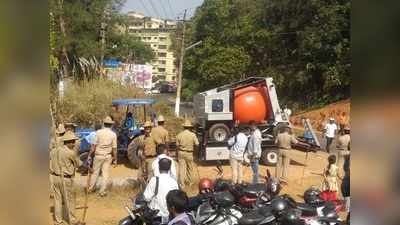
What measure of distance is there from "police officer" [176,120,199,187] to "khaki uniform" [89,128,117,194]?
1417 mm

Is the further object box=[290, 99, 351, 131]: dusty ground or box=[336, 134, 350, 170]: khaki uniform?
box=[290, 99, 351, 131]: dusty ground

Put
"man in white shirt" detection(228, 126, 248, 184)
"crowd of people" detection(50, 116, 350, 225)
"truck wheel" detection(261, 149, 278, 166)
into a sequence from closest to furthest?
1. "crowd of people" detection(50, 116, 350, 225)
2. "man in white shirt" detection(228, 126, 248, 184)
3. "truck wheel" detection(261, 149, 278, 166)

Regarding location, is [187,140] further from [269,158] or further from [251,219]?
[251,219]

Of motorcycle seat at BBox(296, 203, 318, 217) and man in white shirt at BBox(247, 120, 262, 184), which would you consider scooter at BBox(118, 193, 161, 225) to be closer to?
motorcycle seat at BBox(296, 203, 318, 217)

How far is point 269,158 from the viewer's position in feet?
46.0

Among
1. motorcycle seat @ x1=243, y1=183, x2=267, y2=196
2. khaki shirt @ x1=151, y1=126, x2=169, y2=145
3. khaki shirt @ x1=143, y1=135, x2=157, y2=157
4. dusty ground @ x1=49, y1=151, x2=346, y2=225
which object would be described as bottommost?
dusty ground @ x1=49, y1=151, x2=346, y2=225

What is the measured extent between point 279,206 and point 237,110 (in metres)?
9.54

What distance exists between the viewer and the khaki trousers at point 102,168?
399 inches

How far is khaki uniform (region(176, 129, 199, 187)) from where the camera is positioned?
10.8 metres

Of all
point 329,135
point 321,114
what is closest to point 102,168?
point 329,135

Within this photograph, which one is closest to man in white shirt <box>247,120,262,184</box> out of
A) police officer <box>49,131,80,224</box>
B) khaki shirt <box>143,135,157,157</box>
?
khaki shirt <box>143,135,157,157</box>

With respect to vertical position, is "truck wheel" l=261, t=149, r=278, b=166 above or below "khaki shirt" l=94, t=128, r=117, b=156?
below
